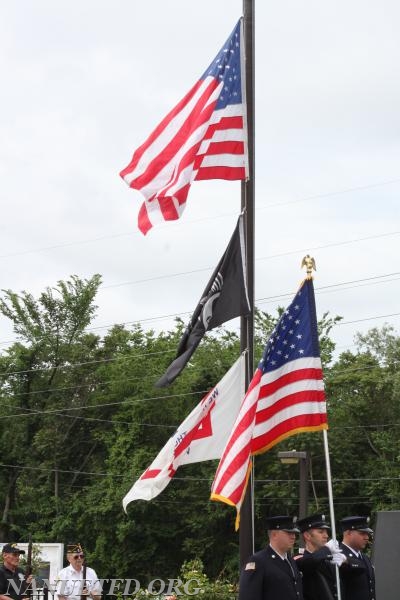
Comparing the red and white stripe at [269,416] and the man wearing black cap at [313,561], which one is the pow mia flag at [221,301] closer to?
the red and white stripe at [269,416]

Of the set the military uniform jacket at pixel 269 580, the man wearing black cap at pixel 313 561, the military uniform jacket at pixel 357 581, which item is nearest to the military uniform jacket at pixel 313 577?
the man wearing black cap at pixel 313 561

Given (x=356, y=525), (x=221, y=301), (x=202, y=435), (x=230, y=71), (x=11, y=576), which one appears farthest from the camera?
(x=11, y=576)

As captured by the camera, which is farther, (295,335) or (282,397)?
(295,335)

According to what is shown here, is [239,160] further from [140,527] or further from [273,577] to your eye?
[140,527]

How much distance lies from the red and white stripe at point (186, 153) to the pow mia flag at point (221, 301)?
0.59 meters

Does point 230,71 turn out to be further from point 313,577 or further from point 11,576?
point 11,576

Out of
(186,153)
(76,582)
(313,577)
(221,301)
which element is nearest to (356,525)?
(313,577)

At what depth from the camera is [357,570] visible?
862 centimetres

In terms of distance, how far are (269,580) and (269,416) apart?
2138mm

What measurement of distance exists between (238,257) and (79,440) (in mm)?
39992

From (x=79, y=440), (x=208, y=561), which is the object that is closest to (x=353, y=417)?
(x=208, y=561)

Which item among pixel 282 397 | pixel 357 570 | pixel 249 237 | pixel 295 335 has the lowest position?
pixel 357 570

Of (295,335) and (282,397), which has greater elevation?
(295,335)

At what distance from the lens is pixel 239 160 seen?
403 inches
